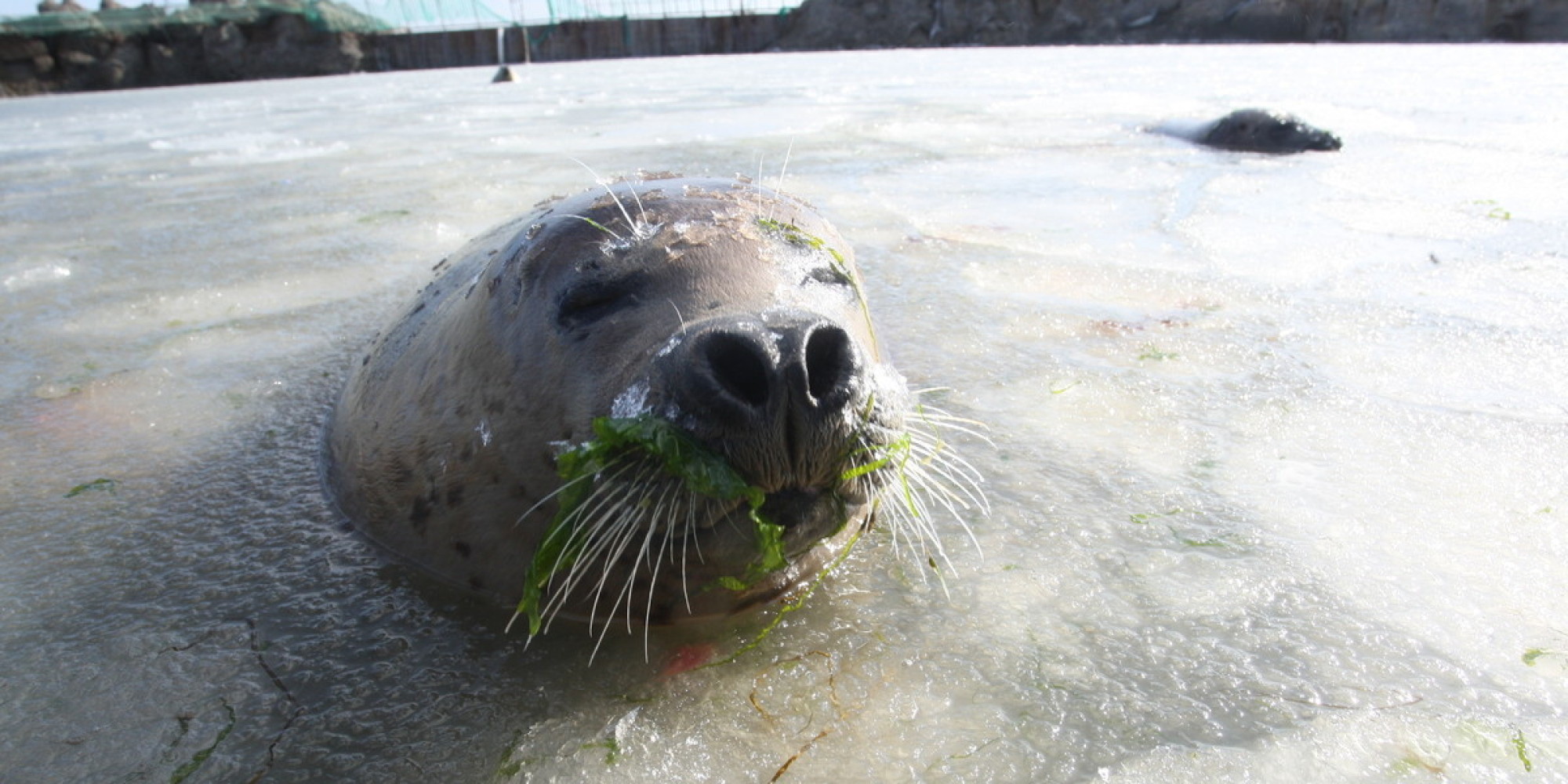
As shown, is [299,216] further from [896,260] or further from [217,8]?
[217,8]

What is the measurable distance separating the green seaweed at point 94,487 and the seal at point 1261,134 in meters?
9.80

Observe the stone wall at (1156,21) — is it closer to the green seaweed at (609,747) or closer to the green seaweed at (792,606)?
the green seaweed at (792,606)

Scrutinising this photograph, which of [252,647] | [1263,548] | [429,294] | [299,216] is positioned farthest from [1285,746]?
[299,216]

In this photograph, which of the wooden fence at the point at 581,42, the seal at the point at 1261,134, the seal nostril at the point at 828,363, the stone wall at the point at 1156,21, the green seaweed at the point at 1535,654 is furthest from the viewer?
the wooden fence at the point at 581,42

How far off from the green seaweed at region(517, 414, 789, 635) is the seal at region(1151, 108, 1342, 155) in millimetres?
9575

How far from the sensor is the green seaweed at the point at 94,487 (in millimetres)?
3258

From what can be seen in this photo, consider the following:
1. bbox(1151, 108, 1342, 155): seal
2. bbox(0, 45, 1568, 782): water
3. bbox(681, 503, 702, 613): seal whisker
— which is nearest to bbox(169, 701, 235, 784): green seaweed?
bbox(0, 45, 1568, 782): water

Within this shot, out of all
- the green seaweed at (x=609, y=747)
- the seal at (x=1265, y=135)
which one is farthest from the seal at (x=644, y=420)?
the seal at (x=1265, y=135)

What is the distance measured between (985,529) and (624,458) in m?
1.17

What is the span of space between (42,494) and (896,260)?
3936 millimetres

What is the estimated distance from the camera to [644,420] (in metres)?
2.06

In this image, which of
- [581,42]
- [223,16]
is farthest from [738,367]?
[581,42]

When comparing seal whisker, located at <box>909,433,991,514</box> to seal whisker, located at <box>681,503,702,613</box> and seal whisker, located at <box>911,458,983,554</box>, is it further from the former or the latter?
seal whisker, located at <box>681,503,702,613</box>

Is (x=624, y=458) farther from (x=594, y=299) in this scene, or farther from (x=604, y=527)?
(x=594, y=299)
